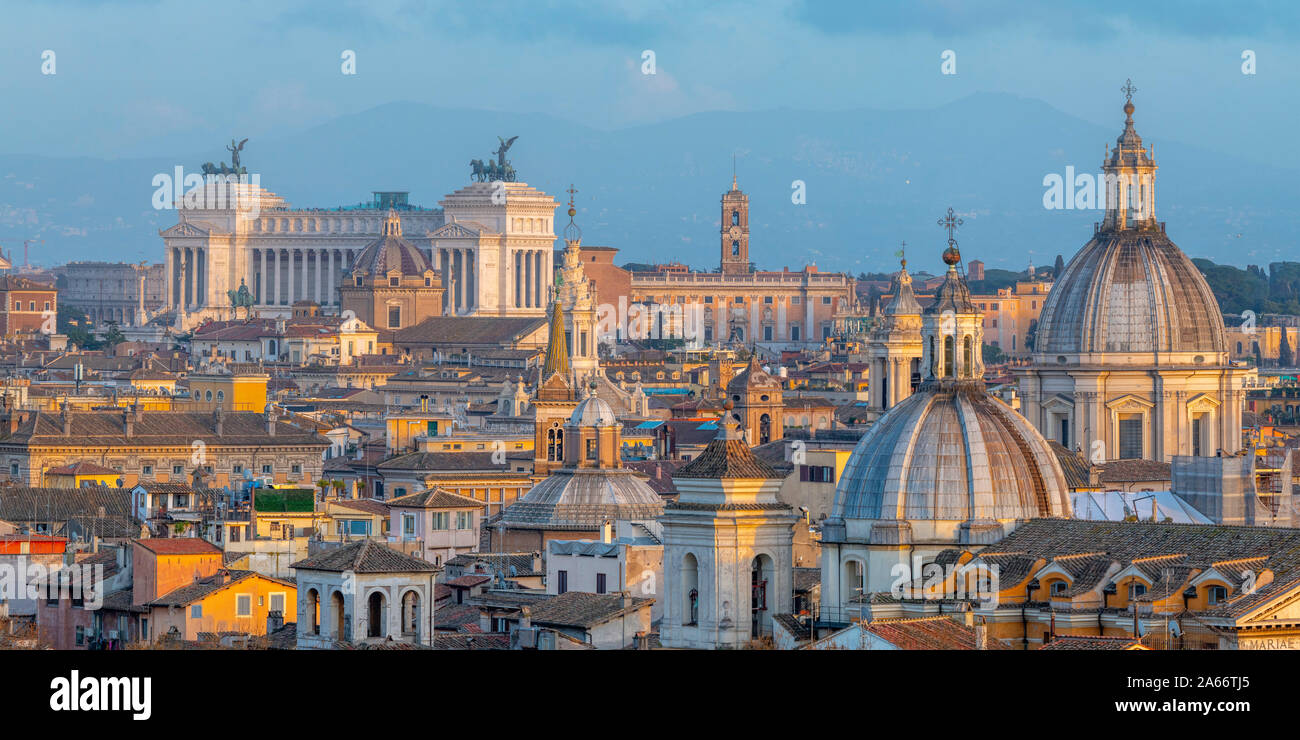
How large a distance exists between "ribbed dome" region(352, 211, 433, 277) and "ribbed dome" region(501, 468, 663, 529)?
104m

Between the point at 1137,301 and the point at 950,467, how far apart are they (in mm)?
30838

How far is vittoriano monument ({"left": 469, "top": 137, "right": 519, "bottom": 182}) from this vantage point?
18012cm

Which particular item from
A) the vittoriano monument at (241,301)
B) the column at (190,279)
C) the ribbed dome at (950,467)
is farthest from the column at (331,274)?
the ribbed dome at (950,467)

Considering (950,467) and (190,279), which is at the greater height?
(190,279)

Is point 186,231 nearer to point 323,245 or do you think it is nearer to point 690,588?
point 323,245

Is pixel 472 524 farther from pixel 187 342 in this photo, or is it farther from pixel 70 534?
pixel 187 342

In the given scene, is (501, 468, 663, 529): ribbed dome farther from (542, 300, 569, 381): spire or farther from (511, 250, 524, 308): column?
(511, 250, 524, 308): column

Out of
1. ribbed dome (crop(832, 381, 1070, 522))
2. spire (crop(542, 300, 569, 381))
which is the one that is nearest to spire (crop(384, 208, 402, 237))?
spire (crop(542, 300, 569, 381))

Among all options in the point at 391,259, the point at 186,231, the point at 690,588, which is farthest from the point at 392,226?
the point at 690,588

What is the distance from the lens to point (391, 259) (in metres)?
161

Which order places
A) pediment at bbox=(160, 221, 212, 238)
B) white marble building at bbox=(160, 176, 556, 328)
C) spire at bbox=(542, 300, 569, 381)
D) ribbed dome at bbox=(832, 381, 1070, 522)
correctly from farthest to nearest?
pediment at bbox=(160, 221, 212, 238), white marble building at bbox=(160, 176, 556, 328), spire at bbox=(542, 300, 569, 381), ribbed dome at bbox=(832, 381, 1070, 522)

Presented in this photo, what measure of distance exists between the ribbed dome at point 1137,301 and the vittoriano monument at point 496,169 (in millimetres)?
113902

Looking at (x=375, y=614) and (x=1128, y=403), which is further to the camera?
(x=1128, y=403)
